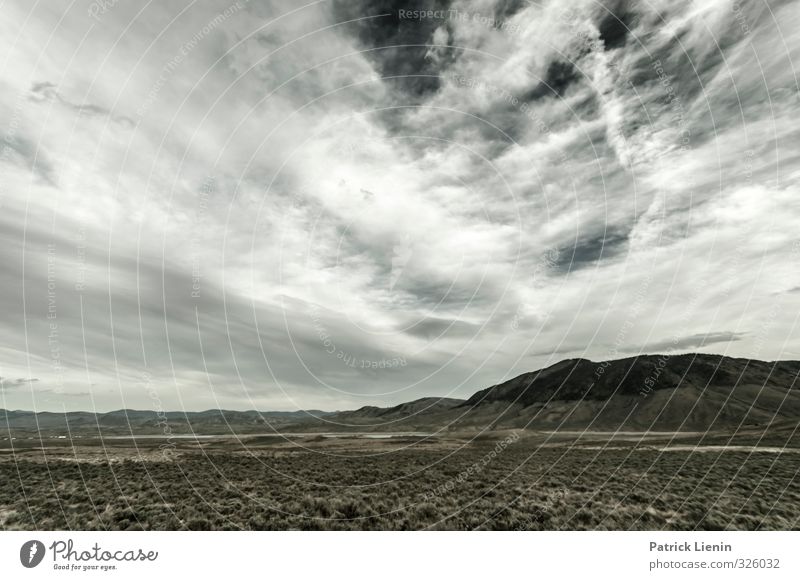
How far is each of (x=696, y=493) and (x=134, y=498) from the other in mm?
39968

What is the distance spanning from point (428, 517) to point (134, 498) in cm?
2052

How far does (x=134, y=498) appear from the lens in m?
27.0

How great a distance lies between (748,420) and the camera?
614ft

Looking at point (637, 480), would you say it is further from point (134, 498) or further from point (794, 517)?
point (134, 498)
